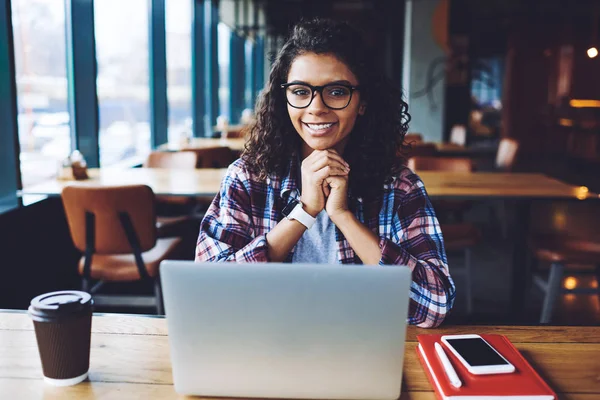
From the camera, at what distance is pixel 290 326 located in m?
0.82

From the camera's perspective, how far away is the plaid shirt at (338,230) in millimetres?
1341

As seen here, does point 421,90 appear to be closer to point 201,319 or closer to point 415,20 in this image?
point 415,20

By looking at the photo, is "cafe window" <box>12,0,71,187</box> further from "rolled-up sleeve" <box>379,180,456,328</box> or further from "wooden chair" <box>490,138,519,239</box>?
"wooden chair" <box>490,138,519,239</box>

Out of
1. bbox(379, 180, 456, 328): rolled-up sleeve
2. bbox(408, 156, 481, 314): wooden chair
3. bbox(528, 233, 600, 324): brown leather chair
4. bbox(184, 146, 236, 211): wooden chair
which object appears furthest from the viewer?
bbox(184, 146, 236, 211): wooden chair

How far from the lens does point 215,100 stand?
8.88 m

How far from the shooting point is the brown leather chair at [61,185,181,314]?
2576mm

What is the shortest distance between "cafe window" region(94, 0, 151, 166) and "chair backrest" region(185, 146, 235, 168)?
789 mm

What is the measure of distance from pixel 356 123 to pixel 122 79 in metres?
3.97

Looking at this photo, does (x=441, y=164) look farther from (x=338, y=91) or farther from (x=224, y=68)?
(x=224, y=68)

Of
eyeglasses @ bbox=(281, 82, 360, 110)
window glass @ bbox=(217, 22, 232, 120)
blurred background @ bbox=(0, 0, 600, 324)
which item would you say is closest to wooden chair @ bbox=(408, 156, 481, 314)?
blurred background @ bbox=(0, 0, 600, 324)

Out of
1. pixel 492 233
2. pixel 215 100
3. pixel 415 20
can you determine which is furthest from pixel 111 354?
pixel 415 20

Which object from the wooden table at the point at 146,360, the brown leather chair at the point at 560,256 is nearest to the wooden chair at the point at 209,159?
the brown leather chair at the point at 560,256

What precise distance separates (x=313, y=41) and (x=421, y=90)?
7.89 m

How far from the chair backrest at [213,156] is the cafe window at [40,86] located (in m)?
1.00
